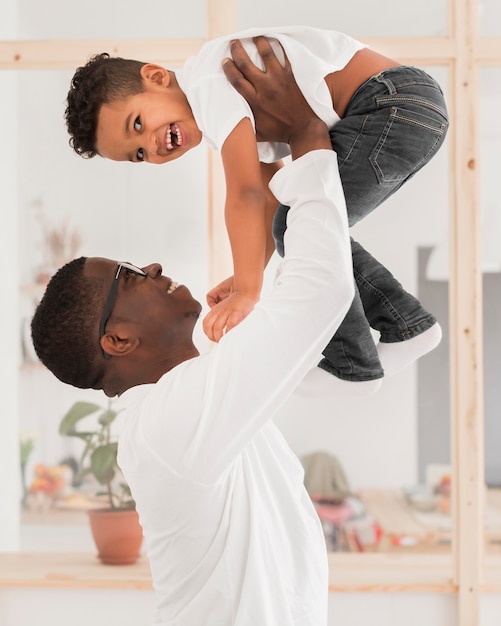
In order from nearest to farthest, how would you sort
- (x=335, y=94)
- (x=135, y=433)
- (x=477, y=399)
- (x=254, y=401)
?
(x=254, y=401) < (x=135, y=433) < (x=335, y=94) < (x=477, y=399)

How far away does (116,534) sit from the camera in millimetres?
2795

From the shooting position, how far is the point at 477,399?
277 cm

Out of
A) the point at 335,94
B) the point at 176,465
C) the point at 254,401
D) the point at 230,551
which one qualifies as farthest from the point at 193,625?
the point at 335,94

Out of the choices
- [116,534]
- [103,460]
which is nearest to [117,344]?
[103,460]

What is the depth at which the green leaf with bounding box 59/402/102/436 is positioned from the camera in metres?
2.81

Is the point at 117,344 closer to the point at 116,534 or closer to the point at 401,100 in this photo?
the point at 401,100

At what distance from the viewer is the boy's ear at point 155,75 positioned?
1513mm

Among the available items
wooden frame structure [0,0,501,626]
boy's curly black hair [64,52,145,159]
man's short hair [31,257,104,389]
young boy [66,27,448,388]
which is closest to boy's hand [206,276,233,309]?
young boy [66,27,448,388]

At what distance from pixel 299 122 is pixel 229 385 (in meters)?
0.51

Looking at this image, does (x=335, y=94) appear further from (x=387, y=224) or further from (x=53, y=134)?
(x=53, y=134)

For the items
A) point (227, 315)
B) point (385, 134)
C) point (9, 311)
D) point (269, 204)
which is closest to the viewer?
point (227, 315)

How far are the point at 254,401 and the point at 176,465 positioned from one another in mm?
190

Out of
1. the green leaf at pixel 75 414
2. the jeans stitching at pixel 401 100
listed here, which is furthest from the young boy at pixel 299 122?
the green leaf at pixel 75 414

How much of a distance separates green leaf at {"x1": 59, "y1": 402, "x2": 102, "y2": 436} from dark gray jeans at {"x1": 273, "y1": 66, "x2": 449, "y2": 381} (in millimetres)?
1518
